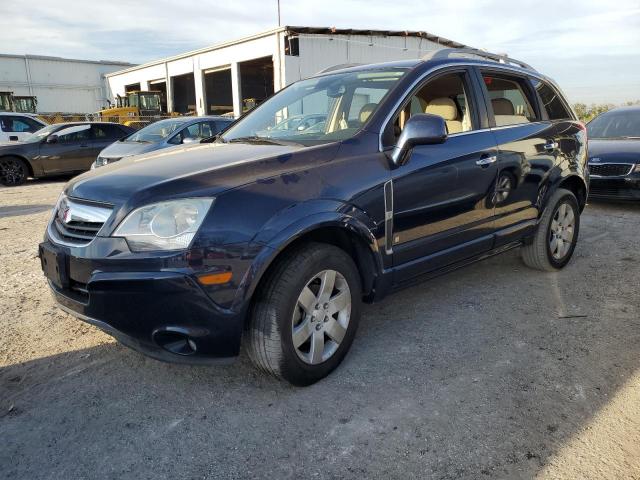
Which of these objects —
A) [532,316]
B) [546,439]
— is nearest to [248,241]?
[546,439]

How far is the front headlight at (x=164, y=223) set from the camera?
7.77 feet

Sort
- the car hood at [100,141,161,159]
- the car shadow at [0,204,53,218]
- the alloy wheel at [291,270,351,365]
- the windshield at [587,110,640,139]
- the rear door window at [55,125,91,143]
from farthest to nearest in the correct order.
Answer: the rear door window at [55,125,91,143]
the car hood at [100,141,161,159]
the windshield at [587,110,640,139]
the car shadow at [0,204,53,218]
the alloy wheel at [291,270,351,365]

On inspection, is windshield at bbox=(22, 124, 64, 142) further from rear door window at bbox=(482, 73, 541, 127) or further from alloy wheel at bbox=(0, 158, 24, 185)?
rear door window at bbox=(482, 73, 541, 127)

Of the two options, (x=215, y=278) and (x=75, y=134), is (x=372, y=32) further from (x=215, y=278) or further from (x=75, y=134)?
(x=215, y=278)

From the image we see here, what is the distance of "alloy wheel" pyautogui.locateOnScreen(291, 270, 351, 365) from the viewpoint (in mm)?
2703

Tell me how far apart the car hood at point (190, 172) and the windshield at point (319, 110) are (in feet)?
0.91

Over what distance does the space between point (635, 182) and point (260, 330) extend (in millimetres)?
6654

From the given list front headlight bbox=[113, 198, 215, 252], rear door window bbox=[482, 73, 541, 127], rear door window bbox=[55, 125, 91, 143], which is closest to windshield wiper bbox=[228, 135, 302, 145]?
front headlight bbox=[113, 198, 215, 252]

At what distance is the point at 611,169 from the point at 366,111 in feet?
18.6

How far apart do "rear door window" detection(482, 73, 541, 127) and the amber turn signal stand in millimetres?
2584

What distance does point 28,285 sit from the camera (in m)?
4.50

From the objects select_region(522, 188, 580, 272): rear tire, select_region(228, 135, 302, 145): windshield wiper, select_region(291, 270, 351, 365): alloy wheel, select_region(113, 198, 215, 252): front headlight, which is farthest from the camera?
select_region(522, 188, 580, 272): rear tire

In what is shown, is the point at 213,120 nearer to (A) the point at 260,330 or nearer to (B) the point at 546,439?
(A) the point at 260,330

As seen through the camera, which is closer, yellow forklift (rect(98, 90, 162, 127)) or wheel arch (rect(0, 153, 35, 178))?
wheel arch (rect(0, 153, 35, 178))
